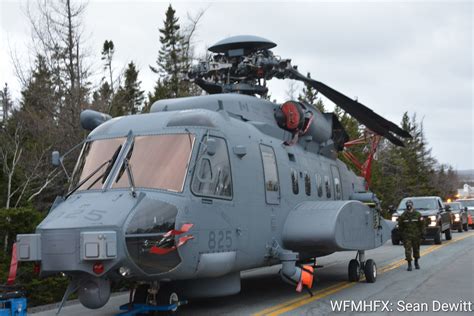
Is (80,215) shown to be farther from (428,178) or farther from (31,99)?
(428,178)

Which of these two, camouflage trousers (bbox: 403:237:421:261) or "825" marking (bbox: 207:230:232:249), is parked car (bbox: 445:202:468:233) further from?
"825" marking (bbox: 207:230:232:249)

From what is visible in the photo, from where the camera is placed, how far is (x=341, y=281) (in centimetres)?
1286

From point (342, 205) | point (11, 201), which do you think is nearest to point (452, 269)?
point (342, 205)

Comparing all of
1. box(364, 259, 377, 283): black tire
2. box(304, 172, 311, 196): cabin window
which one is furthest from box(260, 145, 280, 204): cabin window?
box(364, 259, 377, 283): black tire

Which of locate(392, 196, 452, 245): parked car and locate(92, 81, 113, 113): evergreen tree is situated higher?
locate(92, 81, 113, 113): evergreen tree

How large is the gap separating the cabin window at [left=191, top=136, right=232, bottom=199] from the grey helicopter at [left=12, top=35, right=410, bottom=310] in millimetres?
21

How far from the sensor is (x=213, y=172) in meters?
8.59

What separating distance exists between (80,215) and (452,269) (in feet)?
34.6

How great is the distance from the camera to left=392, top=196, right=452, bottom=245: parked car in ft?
75.8

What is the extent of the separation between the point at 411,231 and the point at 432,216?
29.3 ft

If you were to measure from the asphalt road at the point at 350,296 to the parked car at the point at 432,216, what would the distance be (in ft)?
23.9

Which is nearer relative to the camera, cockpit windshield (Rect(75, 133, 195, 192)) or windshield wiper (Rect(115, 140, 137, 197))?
windshield wiper (Rect(115, 140, 137, 197))

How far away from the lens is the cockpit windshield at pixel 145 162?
802cm

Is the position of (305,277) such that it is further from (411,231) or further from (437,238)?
(437,238)
